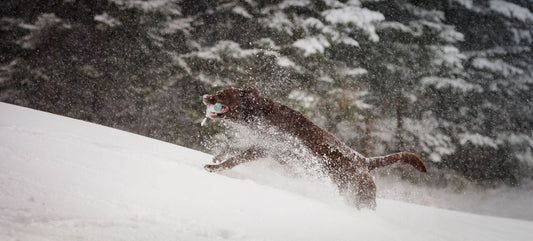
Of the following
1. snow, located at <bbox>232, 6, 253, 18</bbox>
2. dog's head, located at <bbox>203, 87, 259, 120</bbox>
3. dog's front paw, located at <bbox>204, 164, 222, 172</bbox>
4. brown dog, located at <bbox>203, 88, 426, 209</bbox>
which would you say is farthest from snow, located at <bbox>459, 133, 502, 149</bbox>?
dog's front paw, located at <bbox>204, 164, 222, 172</bbox>

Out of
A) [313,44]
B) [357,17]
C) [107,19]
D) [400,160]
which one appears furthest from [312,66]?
[107,19]

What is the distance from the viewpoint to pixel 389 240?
83.7 inches

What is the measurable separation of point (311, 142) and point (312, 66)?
6557 millimetres

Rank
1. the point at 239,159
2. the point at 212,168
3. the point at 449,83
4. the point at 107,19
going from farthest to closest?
the point at 107,19 < the point at 449,83 < the point at 239,159 < the point at 212,168

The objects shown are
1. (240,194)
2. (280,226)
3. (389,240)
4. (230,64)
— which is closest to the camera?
(280,226)

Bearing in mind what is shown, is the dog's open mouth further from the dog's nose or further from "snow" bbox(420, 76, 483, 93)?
"snow" bbox(420, 76, 483, 93)

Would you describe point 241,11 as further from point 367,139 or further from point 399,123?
point 399,123

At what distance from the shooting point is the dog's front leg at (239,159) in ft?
11.0

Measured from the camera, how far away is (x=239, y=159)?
3.50 meters

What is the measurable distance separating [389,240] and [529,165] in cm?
1177

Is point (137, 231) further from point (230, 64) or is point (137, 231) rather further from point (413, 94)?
point (413, 94)

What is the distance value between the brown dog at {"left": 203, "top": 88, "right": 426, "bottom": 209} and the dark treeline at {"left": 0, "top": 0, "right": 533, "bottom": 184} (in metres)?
5.72

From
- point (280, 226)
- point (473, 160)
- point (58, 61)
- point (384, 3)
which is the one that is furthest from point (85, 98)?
point (473, 160)

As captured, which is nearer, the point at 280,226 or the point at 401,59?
the point at 280,226
